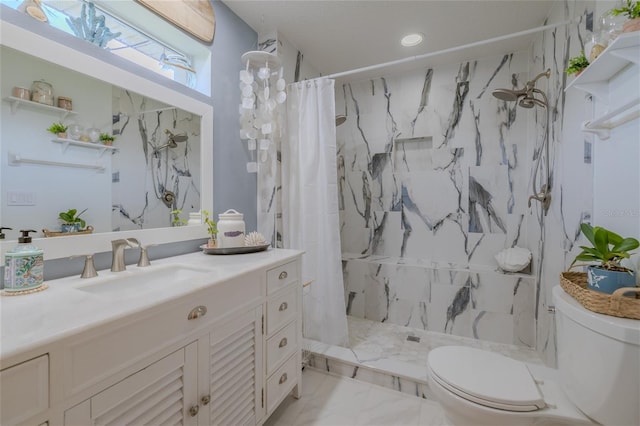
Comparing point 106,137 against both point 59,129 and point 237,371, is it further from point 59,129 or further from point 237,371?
point 237,371

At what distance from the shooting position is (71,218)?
3.64ft

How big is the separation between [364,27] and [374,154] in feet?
3.97

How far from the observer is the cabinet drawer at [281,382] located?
133cm

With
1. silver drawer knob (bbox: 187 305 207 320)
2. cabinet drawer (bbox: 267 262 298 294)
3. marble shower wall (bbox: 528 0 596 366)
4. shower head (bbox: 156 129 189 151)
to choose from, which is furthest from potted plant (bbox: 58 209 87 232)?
marble shower wall (bbox: 528 0 596 366)

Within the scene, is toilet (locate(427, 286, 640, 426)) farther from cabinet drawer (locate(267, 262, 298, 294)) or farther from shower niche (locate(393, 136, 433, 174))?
shower niche (locate(393, 136, 433, 174))

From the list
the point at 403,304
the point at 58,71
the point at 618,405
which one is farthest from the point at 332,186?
the point at 618,405

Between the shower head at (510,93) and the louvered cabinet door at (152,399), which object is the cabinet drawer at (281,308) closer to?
the louvered cabinet door at (152,399)

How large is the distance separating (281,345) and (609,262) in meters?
1.38

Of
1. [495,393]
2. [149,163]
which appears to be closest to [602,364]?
[495,393]

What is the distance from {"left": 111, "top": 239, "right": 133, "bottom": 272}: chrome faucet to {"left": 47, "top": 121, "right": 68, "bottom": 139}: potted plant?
1.47 ft

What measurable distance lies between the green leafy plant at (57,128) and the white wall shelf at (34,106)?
0.03 m

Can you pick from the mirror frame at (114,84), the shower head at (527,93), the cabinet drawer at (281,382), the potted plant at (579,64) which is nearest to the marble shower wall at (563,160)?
the shower head at (527,93)

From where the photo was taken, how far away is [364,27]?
2.10 m

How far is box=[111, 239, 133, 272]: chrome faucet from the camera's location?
1163 mm
